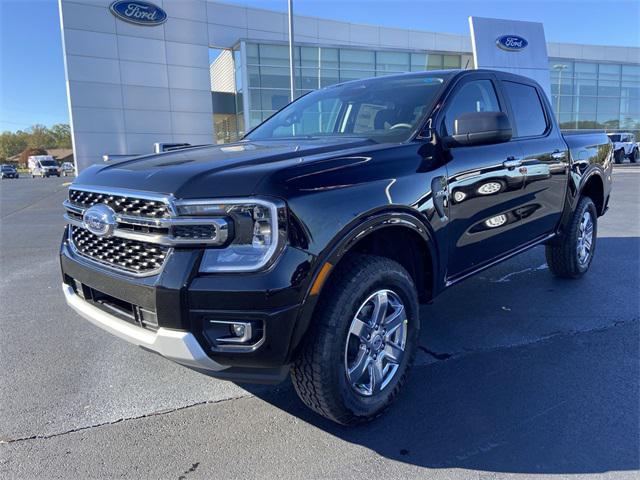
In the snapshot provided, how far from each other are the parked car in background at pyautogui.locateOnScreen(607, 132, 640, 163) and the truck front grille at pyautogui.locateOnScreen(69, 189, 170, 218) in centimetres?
3053

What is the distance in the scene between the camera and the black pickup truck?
210 centimetres

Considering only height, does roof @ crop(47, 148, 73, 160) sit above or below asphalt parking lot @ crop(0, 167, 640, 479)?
Answer: above

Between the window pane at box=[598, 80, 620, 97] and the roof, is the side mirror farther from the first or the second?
the roof

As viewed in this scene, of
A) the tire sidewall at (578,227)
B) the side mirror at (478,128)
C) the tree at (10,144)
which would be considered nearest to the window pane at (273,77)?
the tire sidewall at (578,227)

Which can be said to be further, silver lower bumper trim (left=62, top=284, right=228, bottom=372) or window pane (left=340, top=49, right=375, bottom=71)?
window pane (left=340, top=49, right=375, bottom=71)

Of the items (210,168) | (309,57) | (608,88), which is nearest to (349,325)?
(210,168)

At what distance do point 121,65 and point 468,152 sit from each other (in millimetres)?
26506

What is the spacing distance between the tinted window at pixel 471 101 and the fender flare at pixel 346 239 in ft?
2.74

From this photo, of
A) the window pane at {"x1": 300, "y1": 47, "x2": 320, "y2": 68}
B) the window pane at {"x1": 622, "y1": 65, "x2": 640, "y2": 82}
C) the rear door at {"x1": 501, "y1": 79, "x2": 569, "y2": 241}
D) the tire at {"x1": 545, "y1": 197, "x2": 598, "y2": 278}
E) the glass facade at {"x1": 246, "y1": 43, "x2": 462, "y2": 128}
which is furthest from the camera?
the window pane at {"x1": 622, "y1": 65, "x2": 640, "y2": 82}

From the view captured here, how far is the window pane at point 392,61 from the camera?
103ft

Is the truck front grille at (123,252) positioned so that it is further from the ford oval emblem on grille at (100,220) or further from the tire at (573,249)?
the tire at (573,249)

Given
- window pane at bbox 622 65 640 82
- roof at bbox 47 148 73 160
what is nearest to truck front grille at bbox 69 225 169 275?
window pane at bbox 622 65 640 82

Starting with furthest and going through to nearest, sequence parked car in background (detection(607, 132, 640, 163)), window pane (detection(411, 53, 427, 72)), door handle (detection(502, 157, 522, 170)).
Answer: window pane (detection(411, 53, 427, 72))
parked car in background (detection(607, 132, 640, 163))
door handle (detection(502, 157, 522, 170))

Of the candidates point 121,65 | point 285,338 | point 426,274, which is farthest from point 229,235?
point 121,65
